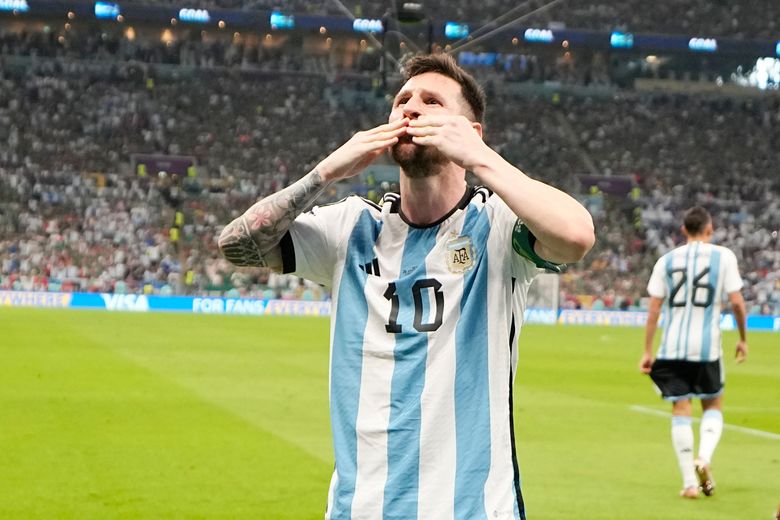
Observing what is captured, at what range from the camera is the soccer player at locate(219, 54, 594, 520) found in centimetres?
324

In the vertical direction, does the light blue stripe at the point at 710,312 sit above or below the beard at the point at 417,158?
below

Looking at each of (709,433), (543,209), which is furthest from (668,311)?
(543,209)

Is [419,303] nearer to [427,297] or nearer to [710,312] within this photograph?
[427,297]

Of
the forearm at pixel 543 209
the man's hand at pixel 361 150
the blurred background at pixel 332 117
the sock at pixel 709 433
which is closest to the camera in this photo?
the forearm at pixel 543 209

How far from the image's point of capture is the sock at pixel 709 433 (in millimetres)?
10000

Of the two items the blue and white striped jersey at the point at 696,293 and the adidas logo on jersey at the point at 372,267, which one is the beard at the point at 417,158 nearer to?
the adidas logo on jersey at the point at 372,267

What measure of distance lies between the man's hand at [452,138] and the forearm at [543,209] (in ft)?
0.10

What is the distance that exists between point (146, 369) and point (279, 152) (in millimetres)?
31256

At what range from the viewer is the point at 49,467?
10477mm

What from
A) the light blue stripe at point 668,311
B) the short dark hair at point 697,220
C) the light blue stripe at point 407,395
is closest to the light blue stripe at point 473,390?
the light blue stripe at point 407,395

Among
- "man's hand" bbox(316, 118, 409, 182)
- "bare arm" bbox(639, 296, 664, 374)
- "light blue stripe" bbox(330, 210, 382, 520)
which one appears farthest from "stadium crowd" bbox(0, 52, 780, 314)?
"man's hand" bbox(316, 118, 409, 182)

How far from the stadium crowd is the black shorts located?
2906 cm

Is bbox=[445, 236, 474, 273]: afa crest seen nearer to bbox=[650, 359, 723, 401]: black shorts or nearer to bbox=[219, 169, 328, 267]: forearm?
bbox=[219, 169, 328, 267]: forearm

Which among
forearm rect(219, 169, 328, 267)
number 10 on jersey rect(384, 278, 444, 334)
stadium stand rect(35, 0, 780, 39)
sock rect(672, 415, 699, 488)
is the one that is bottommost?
sock rect(672, 415, 699, 488)
